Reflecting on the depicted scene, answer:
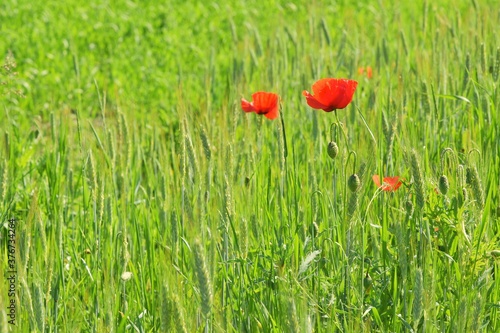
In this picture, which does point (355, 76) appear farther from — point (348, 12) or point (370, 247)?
point (370, 247)

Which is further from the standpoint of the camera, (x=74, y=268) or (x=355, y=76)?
(x=355, y=76)

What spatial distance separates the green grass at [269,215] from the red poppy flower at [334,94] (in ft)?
0.35

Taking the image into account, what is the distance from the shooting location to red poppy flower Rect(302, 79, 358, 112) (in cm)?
173

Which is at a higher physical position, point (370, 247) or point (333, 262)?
point (333, 262)

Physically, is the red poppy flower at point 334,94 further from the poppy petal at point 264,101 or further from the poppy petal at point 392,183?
the poppy petal at point 264,101


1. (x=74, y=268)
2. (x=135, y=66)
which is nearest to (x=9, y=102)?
(x=135, y=66)

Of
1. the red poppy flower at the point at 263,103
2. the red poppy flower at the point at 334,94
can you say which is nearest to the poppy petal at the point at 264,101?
the red poppy flower at the point at 263,103

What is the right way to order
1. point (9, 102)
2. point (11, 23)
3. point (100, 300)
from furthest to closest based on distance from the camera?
point (11, 23) < point (9, 102) < point (100, 300)

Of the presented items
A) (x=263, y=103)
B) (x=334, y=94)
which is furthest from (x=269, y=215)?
(x=334, y=94)

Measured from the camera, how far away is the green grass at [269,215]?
1506 mm

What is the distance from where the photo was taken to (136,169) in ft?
8.54

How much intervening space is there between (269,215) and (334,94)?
366 millimetres

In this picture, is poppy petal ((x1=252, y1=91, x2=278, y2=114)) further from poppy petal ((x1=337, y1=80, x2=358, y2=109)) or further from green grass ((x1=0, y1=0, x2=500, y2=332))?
poppy petal ((x1=337, y1=80, x2=358, y2=109))

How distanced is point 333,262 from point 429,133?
2.73ft
